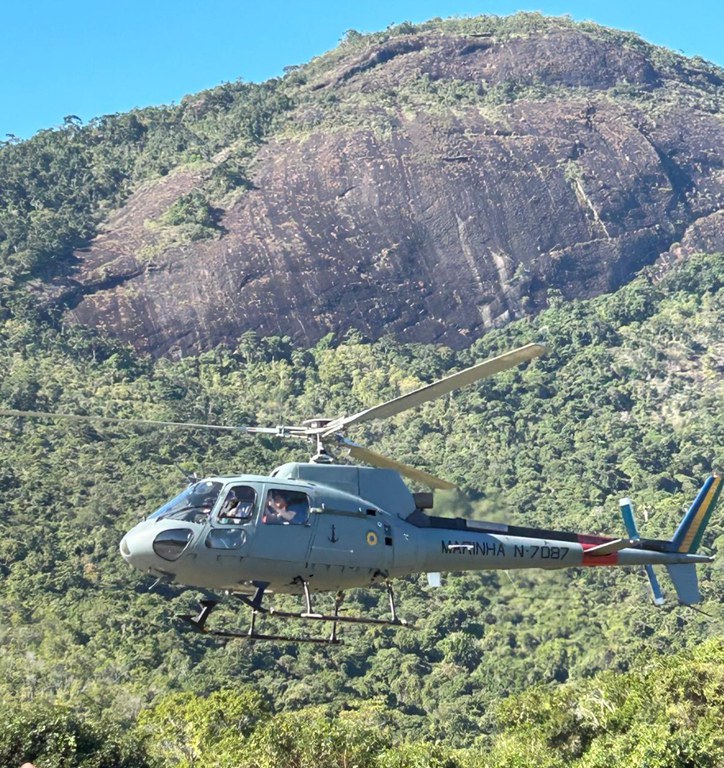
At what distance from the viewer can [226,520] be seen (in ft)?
63.3

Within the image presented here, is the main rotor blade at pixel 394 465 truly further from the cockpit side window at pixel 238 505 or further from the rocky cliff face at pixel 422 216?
the rocky cliff face at pixel 422 216

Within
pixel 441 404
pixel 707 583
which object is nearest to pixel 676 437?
pixel 441 404

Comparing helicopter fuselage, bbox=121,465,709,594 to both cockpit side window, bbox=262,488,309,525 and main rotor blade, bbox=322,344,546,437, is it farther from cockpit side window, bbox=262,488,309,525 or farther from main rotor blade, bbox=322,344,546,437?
main rotor blade, bbox=322,344,546,437

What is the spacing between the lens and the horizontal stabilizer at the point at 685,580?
82.4 feet

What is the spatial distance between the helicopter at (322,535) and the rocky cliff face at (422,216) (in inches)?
3109

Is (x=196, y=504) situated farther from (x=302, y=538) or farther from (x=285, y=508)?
(x=302, y=538)

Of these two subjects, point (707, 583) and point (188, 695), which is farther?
point (707, 583)

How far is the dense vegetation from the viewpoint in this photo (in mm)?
32469

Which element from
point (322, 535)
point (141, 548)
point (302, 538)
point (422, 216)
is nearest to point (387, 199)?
point (422, 216)

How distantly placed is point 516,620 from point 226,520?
4444cm

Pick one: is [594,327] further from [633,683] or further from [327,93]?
[633,683]

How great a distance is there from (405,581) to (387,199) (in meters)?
50.5

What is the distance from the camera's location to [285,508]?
19719mm

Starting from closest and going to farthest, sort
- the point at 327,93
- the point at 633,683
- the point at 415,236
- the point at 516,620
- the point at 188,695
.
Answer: the point at 633,683 → the point at 188,695 → the point at 516,620 → the point at 415,236 → the point at 327,93
